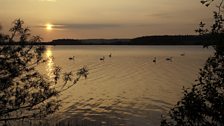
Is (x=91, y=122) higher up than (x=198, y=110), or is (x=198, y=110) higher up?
(x=198, y=110)

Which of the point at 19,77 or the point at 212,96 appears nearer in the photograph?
the point at 212,96

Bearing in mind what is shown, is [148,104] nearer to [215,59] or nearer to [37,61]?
[37,61]

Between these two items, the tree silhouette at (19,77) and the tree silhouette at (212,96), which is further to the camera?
the tree silhouette at (19,77)

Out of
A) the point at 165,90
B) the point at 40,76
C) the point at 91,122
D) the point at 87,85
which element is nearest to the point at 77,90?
the point at 87,85

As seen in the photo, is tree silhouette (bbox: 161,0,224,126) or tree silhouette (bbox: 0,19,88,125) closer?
tree silhouette (bbox: 161,0,224,126)

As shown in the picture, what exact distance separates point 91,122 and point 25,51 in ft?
60.0

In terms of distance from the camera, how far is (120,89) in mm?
50969

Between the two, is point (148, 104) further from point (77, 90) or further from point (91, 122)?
point (77, 90)

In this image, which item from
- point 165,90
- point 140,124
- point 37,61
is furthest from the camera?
point 165,90

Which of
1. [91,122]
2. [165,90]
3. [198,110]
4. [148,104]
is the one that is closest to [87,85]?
[165,90]

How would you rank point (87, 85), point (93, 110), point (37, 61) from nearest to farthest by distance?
point (37, 61), point (93, 110), point (87, 85)

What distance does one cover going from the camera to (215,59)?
28.4 ft

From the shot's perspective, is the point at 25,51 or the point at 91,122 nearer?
the point at 25,51

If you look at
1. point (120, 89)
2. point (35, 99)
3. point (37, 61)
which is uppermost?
point (37, 61)
